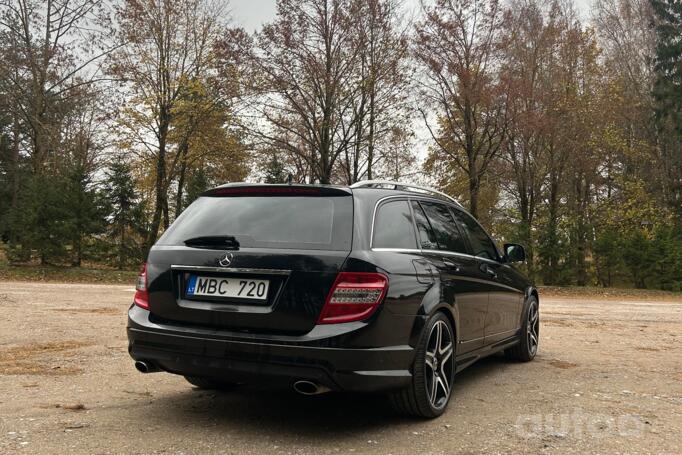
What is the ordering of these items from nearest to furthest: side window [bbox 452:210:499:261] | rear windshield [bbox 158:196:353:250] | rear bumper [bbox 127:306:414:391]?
rear bumper [bbox 127:306:414:391] < rear windshield [bbox 158:196:353:250] < side window [bbox 452:210:499:261]

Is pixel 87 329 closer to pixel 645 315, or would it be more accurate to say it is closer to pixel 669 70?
pixel 645 315

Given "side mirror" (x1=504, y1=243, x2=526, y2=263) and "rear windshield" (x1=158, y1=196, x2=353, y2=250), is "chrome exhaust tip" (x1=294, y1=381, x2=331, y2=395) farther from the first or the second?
"side mirror" (x1=504, y1=243, x2=526, y2=263)

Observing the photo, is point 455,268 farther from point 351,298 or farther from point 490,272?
point 351,298

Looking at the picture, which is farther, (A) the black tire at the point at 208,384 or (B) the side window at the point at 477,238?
(B) the side window at the point at 477,238

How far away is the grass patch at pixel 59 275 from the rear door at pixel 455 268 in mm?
16531

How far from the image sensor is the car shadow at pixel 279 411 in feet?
12.7

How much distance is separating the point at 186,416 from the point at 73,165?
2193 centimetres

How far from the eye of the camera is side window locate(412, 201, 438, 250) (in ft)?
14.7

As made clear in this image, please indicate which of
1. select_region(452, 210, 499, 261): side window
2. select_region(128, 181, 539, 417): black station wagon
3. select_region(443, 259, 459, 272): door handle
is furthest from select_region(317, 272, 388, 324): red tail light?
select_region(452, 210, 499, 261): side window

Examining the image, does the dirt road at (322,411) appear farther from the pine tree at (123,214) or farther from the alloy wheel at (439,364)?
the pine tree at (123,214)

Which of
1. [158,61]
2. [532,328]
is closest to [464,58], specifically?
[158,61]

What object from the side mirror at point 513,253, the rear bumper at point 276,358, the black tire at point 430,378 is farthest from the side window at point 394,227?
the side mirror at point 513,253

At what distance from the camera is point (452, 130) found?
83.1 feet

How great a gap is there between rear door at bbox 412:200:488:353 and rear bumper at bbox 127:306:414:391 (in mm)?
880
